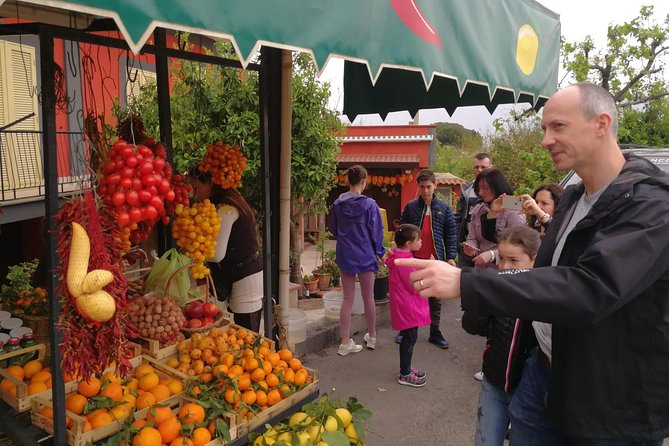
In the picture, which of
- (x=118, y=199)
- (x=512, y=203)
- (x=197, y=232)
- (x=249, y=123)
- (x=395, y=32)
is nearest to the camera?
(x=118, y=199)

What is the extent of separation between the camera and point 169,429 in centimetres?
213

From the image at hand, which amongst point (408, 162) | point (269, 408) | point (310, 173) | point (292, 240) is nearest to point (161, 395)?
point (269, 408)

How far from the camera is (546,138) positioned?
1.72 meters

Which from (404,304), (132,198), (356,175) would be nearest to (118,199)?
(132,198)

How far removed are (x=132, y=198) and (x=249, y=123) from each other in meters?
4.47

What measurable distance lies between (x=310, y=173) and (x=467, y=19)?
412 centimetres

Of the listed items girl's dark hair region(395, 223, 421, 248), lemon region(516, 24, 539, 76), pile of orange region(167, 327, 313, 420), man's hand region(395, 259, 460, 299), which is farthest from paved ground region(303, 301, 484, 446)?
lemon region(516, 24, 539, 76)

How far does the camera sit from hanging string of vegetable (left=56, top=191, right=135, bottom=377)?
1.81 m

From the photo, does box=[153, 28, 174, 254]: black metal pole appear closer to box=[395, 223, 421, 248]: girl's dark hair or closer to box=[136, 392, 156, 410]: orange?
box=[136, 392, 156, 410]: orange

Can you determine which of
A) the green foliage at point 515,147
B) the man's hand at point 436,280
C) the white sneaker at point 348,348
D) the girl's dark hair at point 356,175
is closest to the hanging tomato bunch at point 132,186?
the man's hand at point 436,280

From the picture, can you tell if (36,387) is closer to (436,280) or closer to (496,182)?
(436,280)

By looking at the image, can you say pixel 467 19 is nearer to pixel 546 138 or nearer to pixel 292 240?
pixel 546 138

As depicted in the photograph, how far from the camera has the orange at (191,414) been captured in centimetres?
221

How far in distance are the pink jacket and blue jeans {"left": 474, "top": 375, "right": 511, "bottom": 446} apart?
1909mm
